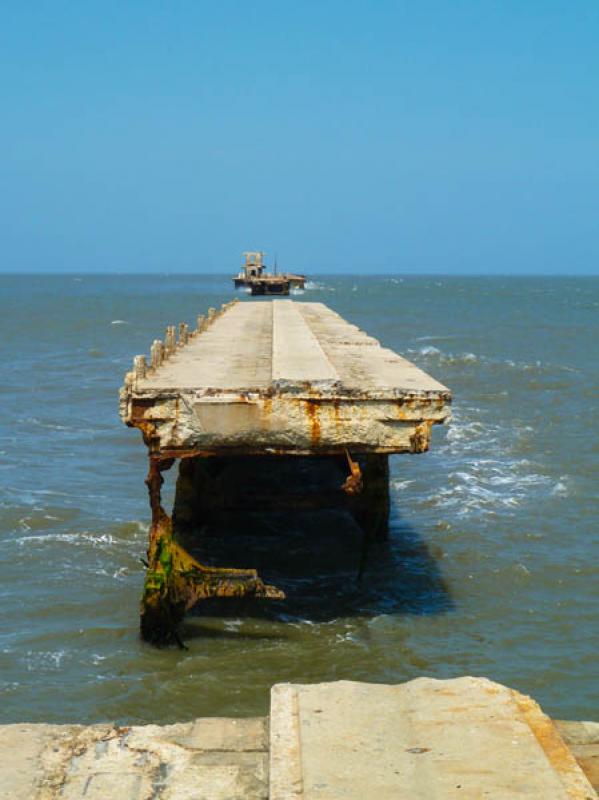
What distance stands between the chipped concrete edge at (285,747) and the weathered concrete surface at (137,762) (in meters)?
0.19

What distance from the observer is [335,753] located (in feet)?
13.7

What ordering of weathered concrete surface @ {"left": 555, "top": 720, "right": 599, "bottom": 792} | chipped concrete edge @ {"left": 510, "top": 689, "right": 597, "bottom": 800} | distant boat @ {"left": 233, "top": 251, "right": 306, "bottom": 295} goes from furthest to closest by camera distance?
1. distant boat @ {"left": 233, "top": 251, "right": 306, "bottom": 295}
2. weathered concrete surface @ {"left": 555, "top": 720, "right": 599, "bottom": 792}
3. chipped concrete edge @ {"left": 510, "top": 689, "right": 597, "bottom": 800}

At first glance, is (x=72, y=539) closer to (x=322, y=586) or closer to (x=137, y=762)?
(x=322, y=586)

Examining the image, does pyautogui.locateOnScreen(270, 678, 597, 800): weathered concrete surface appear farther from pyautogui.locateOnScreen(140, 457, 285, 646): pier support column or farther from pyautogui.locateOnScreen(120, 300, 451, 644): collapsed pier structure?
pyautogui.locateOnScreen(140, 457, 285, 646): pier support column

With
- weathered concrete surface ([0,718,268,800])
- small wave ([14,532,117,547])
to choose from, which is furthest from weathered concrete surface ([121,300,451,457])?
small wave ([14,532,117,547])

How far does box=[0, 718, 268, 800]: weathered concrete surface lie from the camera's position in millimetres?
4203

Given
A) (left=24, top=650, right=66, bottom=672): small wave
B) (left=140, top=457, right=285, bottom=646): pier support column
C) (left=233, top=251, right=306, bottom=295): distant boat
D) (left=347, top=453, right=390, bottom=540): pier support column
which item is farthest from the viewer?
(left=233, top=251, right=306, bottom=295): distant boat

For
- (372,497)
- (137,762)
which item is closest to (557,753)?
(137,762)

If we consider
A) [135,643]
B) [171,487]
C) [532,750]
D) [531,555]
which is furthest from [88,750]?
[171,487]

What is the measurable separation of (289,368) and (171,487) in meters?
7.31

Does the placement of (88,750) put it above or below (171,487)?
above

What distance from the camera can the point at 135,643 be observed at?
9.59 meters

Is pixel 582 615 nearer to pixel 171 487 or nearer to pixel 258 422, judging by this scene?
pixel 258 422

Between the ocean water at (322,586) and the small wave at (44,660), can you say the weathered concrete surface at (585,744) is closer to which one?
the ocean water at (322,586)
